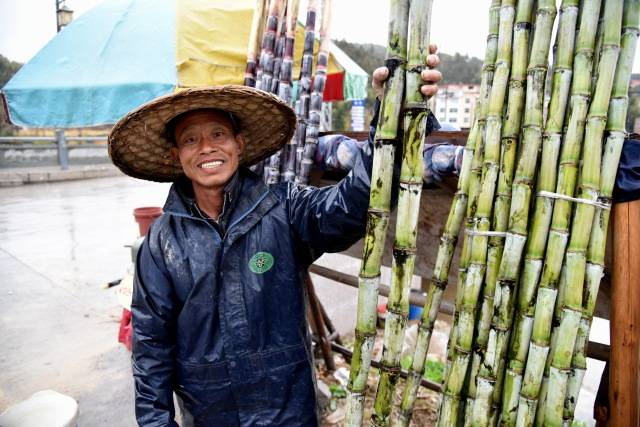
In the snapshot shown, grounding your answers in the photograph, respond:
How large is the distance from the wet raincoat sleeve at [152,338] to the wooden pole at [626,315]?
153 cm

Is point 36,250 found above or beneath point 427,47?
beneath

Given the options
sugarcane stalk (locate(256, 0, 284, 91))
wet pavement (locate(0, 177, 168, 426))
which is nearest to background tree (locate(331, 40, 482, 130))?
wet pavement (locate(0, 177, 168, 426))

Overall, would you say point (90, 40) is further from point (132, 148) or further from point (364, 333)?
point (364, 333)

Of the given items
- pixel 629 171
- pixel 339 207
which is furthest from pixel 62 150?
pixel 629 171

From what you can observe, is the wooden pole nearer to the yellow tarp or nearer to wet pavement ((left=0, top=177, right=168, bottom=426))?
the yellow tarp

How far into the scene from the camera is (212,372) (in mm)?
1702

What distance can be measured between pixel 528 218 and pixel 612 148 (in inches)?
10.6

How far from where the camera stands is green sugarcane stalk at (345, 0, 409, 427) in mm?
1183

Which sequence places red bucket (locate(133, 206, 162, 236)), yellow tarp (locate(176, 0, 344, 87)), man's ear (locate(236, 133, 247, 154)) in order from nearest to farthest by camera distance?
man's ear (locate(236, 133, 247, 154)), yellow tarp (locate(176, 0, 344, 87)), red bucket (locate(133, 206, 162, 236))

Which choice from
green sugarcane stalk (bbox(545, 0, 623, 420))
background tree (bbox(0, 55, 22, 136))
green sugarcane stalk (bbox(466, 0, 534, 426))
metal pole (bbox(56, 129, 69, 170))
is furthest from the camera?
background tree (bbox(0, 55, 22, 136))

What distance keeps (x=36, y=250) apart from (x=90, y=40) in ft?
13.5

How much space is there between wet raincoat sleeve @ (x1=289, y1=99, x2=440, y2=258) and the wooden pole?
634 millimetres

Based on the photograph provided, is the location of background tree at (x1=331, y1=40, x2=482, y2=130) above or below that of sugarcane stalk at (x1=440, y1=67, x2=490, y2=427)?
above

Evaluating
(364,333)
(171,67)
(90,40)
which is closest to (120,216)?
(90,40)
